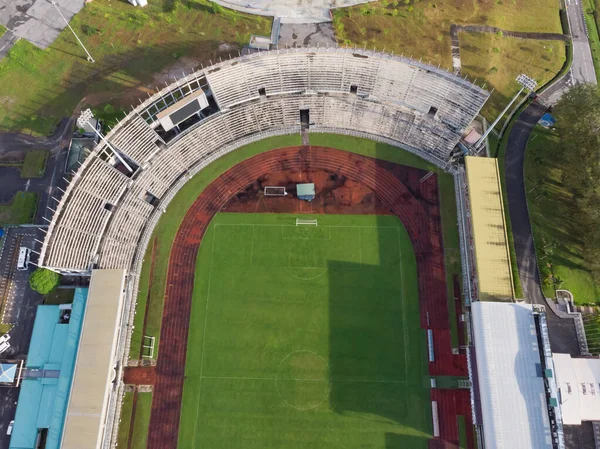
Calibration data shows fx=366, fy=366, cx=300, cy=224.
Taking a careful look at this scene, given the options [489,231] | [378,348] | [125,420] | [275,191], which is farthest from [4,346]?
[489,231]

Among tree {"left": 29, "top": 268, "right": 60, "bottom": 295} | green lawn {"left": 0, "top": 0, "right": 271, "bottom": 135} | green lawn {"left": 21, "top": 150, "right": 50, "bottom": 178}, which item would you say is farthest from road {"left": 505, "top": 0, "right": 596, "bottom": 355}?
green lawn {"left": 21, "top": 150, "right": 50, "bottom": 178}

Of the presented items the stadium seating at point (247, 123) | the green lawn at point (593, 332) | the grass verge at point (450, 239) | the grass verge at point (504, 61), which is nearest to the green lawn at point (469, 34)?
the grass verge at point (504, 61)

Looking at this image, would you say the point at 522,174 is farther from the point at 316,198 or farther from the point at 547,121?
the point at 316,198

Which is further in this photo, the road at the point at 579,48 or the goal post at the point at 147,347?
the road at the point at 579,48

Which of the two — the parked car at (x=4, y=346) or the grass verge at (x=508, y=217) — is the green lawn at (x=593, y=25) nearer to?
the grass verge at (x=508, y=217)

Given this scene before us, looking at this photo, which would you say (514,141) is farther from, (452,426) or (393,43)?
(452,426)

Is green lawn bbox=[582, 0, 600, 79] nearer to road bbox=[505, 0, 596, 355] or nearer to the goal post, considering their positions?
road bbox=[505, 0, 596, 355]

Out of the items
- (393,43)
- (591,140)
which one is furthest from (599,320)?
(393,43)
